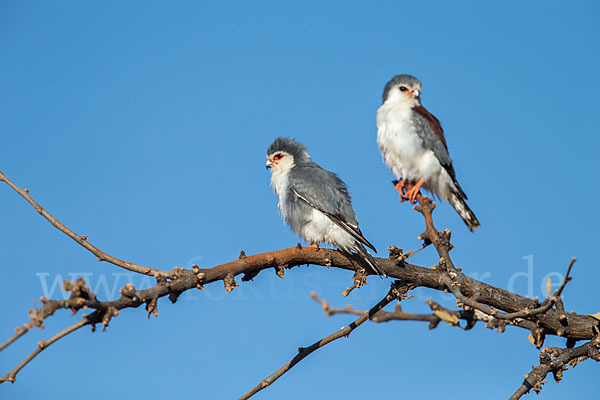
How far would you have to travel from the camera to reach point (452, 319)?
2.91m

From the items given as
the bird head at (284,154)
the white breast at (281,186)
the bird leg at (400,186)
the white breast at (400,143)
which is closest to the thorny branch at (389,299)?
the bird leg at (400,186)

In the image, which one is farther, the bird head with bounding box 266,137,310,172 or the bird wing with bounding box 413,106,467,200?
the bird head with bounding box 266,137,310,172

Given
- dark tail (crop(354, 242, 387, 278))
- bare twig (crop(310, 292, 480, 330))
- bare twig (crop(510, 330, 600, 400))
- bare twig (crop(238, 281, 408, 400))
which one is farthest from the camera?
dark tail (crop(354, 242, 387, 278))

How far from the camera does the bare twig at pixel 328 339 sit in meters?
3.77

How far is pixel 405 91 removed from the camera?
722cm

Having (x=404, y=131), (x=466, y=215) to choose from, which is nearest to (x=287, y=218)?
(x=404, y=131)

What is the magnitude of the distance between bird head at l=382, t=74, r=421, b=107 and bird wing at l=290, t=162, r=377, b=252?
1.24m

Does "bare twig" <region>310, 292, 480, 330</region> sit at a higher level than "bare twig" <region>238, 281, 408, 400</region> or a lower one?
lower

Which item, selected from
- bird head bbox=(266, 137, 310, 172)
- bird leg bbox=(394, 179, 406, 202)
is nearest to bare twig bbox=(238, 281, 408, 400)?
bird leg bbox=(394, 179, 406, 202)

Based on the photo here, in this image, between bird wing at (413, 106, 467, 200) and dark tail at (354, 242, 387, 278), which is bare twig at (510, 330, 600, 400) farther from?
bird wing at (413, 106, 467, 200)

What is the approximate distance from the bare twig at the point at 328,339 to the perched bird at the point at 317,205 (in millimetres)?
1164

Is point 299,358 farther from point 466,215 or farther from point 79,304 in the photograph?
point 466,215

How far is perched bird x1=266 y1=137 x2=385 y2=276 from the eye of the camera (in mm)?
6214

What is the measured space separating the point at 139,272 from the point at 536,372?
283 centimetres
